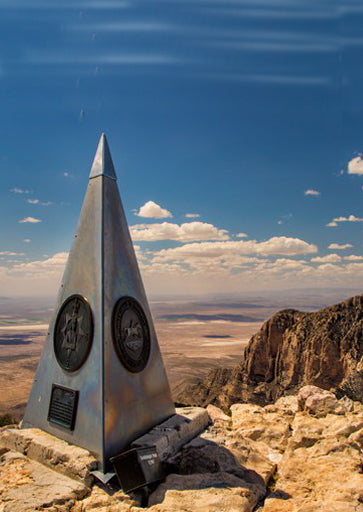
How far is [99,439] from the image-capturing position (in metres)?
5.04

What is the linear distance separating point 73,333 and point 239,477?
351 centimetres

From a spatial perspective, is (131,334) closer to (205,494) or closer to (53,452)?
(53,452)

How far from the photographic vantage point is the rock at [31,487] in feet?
13.6

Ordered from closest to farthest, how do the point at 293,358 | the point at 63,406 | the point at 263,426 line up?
the point at 63,406
the point at 263,426
the point at 293,358

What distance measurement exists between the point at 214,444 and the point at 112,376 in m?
2.22

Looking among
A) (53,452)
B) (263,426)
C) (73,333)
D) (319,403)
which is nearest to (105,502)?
(53,452)

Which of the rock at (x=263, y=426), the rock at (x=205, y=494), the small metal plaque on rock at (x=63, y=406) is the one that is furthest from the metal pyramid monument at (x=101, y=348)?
the rock at (x=263, y=426)

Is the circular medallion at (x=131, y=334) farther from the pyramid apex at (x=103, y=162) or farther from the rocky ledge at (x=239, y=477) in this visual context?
the pyramid apex at (x=103, y=162)

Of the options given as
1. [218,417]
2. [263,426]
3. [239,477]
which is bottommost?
[218,417]

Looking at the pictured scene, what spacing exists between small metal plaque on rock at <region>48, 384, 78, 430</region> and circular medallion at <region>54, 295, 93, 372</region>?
15.0 inches

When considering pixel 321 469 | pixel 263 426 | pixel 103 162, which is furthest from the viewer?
pixel 263 426

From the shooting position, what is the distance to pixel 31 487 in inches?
178

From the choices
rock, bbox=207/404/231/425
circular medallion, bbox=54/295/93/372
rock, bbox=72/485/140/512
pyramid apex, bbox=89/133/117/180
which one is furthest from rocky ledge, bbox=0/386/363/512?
pyramid apex, bbox=89/133/117/180

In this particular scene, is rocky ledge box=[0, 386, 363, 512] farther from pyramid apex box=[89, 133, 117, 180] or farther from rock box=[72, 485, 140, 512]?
pyramid apex box=[89, 133, 117, 180]
